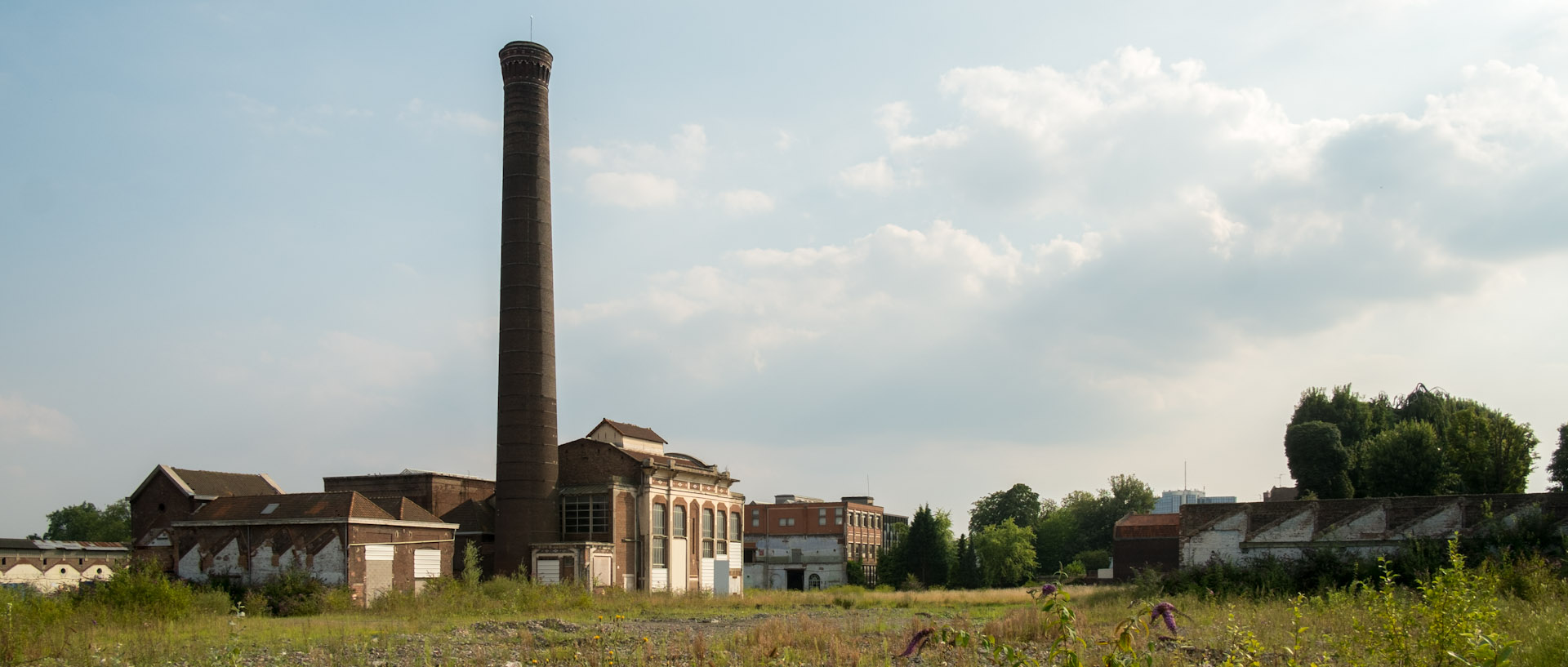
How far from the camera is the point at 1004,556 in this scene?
6269 cm

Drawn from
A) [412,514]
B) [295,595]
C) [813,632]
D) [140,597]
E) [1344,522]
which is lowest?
[295,595]

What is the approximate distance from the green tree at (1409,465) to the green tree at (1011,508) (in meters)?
35.6

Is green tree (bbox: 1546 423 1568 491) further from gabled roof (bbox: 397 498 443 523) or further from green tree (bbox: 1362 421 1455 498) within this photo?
gabled roof (bbox: 397 498 443 523)

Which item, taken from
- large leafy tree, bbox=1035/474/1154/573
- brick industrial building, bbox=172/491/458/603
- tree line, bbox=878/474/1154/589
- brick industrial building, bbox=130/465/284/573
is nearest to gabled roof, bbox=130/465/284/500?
brick industrial building, bbox=130/465/284/573

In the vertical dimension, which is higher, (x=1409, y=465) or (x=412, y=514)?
(x=1409, y=465)

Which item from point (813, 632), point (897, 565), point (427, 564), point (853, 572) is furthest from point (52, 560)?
point (813, 632)

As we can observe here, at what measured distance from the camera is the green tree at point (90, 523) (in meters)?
87.6

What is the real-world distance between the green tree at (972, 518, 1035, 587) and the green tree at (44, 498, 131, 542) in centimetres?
6719

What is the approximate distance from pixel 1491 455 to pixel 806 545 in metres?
38.6

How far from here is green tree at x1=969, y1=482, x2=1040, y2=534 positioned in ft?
262

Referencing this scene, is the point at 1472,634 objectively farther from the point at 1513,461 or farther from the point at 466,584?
the point at 1513,461

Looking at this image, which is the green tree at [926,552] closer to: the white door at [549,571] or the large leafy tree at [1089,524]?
the large leafy tree at [1089,524]

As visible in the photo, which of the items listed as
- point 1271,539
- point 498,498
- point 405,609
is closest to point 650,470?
point 498,498

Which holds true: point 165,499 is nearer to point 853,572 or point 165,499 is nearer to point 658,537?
point 658,537
